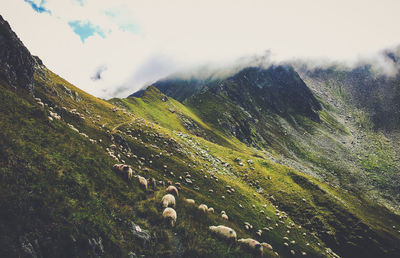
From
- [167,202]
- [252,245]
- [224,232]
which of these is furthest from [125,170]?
[252,245]

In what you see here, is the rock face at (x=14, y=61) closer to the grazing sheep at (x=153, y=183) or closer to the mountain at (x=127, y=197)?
the mountain at (x=127, y=197)

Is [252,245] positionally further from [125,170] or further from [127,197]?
[125,170]

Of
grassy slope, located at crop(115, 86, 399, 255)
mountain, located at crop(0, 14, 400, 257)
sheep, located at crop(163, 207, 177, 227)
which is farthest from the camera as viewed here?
grassy slope, located at crop(115, 86, 399, 255)

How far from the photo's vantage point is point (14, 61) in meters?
28.8

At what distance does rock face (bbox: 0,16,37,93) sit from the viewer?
25.8 meters

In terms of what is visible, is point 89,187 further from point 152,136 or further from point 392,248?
point 392,248

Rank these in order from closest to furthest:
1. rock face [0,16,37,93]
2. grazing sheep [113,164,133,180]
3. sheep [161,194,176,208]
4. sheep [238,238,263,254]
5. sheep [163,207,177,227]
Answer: sheep [163,207,177,227] < sheep [238,238,263,254] < sheep [161,194,176,208] < grazing sheep [113,164,133,180] < rock face [0,16,37,93]

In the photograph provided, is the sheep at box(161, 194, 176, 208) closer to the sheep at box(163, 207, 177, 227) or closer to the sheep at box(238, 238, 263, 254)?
the sheep at box(163, 207, 177, 227)

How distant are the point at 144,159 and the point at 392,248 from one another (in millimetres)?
58439

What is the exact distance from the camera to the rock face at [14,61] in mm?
25837

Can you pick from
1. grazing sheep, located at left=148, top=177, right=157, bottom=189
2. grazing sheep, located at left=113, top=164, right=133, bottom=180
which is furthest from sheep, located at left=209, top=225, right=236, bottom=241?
grazing sheep, located at left=113, top=164, right=133, bottom=180

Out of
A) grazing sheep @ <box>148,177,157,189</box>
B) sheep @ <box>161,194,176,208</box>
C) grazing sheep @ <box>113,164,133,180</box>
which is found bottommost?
grazing sheep @ <box>148,177,157,189</box>

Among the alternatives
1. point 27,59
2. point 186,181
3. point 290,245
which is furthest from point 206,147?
point 27,59

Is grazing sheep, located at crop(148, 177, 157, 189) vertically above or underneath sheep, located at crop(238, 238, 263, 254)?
underneath
